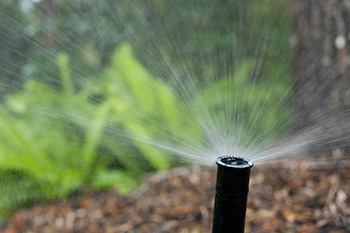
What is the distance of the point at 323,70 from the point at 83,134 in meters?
1.54

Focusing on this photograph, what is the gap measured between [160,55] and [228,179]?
218cm

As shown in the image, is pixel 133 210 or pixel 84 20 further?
pixel 84 20

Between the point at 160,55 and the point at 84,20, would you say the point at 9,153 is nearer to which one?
the point at 160,55

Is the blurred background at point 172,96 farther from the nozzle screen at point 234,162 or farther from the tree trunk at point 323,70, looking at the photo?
the nozzle screen at point 234,162

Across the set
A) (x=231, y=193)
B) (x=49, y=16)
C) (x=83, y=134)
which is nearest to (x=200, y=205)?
(x=231, y=193)

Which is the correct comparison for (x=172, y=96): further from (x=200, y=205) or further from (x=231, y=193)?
(x=231, y=193)

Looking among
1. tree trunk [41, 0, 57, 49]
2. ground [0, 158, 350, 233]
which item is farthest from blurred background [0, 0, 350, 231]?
tree trunk [41, 0, 57, 49]

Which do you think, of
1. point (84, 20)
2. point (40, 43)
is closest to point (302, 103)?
point (84, 20)

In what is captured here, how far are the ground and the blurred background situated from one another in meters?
0.11

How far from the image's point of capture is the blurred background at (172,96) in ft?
6.08

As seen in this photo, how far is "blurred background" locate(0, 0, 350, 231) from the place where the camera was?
185cm

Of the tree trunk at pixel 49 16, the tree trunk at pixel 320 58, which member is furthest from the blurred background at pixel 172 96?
the tree trunk at pixel 49 16

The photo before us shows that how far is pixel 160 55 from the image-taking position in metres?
2.87

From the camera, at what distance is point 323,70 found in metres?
1.86
